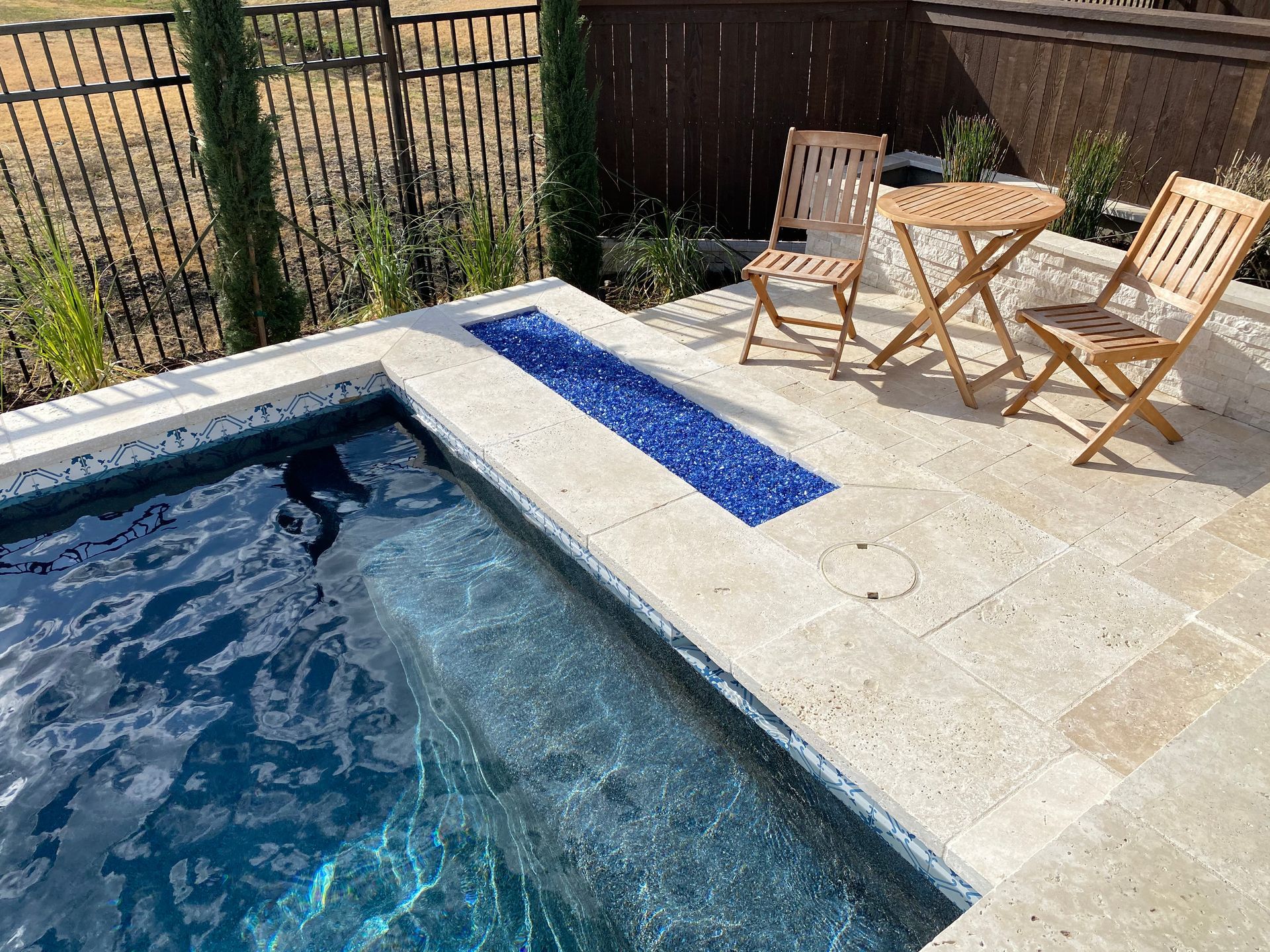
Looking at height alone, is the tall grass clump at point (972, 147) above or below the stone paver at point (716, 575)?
above

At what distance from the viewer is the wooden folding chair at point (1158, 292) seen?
12.9 feet

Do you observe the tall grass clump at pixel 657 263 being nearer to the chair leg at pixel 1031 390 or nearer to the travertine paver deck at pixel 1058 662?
the travertine paver deck at pixel 1058 662

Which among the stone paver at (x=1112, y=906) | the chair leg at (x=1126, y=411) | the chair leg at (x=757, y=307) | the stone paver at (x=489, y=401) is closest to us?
the stone paver at (x=1112, y=906)

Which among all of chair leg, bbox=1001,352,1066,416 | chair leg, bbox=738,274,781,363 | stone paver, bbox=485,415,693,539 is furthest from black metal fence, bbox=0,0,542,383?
chair leg, bbox=1001,352,1066,416

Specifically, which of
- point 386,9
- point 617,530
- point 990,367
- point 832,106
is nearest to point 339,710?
point 617,530

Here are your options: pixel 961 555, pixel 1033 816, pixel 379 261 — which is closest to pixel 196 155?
pixel 379 261

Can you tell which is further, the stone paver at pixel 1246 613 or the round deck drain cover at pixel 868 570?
the round deck drain cover at pixel 868 570

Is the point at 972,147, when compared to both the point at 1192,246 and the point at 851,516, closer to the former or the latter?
the point at 1192,246

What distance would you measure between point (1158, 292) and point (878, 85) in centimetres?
329

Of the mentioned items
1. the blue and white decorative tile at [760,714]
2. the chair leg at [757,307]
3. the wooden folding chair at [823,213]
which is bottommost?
the blue and white decorative tile at [760,714]

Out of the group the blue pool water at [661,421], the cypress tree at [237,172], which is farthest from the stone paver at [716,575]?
the cypress tree at [237,172]

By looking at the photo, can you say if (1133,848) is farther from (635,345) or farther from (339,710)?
(635,345)

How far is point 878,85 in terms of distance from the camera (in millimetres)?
6688

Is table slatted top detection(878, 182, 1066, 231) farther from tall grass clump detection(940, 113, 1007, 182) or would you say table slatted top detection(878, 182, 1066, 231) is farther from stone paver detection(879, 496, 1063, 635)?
stone paver detection(879, 496, 1063, 635)
